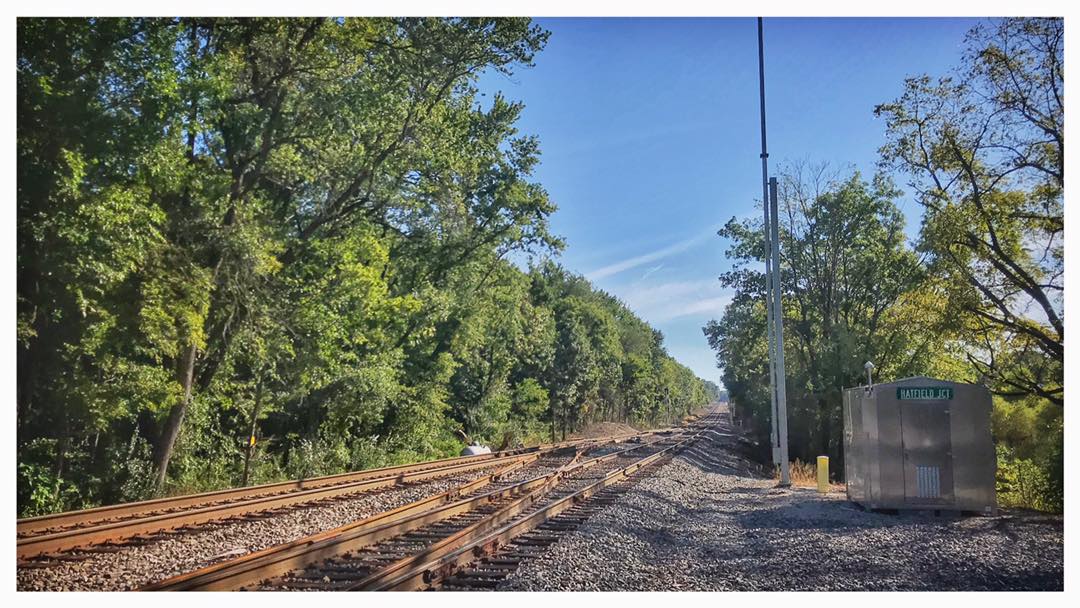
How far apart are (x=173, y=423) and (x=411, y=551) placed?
8575 mm

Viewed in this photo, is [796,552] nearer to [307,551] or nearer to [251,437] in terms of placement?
[307,551]

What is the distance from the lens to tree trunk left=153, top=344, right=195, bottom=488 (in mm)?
15188

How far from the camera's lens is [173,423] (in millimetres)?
15430

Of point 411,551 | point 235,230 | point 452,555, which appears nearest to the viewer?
point 452,555

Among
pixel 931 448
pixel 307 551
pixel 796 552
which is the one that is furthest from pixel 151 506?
pixel 931 448

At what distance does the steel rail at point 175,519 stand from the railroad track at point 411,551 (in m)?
2.10

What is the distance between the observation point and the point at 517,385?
45438 millimetres

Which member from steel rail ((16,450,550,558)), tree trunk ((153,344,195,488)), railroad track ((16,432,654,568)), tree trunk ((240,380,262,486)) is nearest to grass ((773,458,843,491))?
railroad track ((16,432,654,568))

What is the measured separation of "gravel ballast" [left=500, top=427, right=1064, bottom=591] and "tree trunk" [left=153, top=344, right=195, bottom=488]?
28.6 feet

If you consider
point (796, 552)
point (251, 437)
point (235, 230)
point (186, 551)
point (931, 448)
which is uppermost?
point (235, 230)

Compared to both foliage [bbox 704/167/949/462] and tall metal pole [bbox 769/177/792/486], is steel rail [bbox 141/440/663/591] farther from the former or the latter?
foliage [bbox 704/167/949/462]

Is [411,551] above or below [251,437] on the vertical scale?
below

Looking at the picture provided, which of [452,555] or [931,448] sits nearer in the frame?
[452,555]

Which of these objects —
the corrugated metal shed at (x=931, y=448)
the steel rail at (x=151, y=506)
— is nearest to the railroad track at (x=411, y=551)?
the steel rail at (x=151, y=506)
